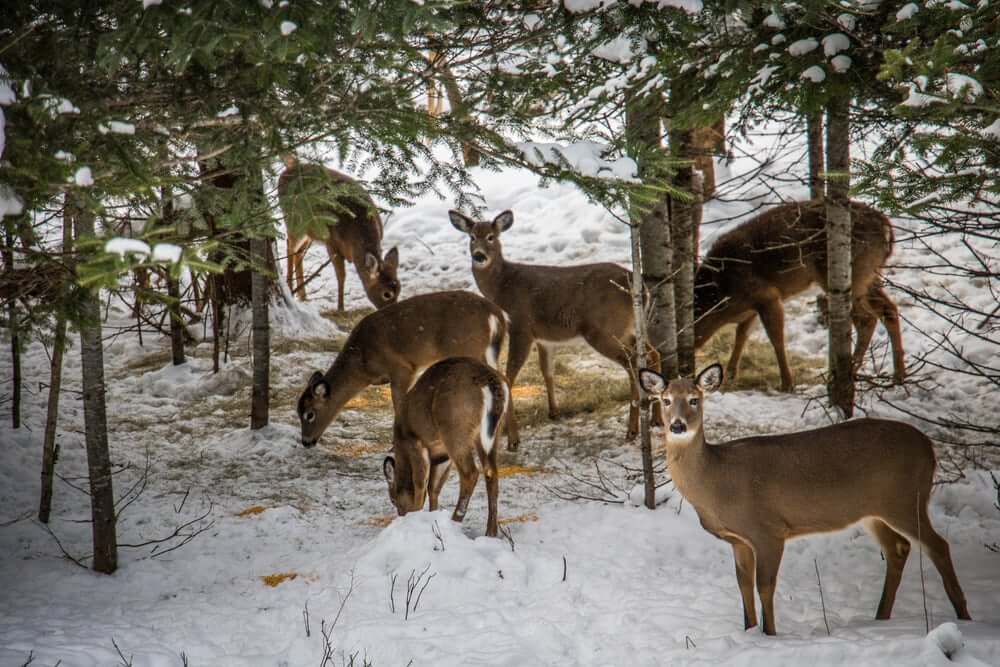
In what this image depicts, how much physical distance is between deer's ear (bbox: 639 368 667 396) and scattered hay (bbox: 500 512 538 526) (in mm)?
1748

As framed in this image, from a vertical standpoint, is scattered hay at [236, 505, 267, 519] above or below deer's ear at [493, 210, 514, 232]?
below

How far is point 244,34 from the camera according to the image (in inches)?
146

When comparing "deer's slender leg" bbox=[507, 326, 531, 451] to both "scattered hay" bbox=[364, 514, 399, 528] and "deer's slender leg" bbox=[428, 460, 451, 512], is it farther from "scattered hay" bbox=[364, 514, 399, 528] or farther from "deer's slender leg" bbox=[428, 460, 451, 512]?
"scattered hay" bbox=[364, 514, 399, 528]

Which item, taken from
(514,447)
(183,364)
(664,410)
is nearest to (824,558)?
(664,410)

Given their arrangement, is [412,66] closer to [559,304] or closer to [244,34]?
[244,34]

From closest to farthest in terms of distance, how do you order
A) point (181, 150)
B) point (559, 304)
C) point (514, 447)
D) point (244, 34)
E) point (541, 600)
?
point (244, 34)
point (541, 600)
point (181, 150)
point (514, 447)
point (559, 304)

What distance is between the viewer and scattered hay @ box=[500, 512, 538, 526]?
6.32 m

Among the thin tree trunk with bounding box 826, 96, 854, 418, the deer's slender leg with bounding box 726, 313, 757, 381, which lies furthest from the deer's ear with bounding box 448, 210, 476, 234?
the thin tree trunk with bounding box 826, 96, 854, 418

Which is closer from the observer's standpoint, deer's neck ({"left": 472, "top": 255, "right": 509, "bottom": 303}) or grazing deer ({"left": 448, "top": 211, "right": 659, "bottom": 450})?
grazing deer ({"left": 448, "top": 211, "right": 659, "bottom": 450})

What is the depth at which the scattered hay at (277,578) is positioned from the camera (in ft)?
17.4

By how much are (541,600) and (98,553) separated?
2.87 metres

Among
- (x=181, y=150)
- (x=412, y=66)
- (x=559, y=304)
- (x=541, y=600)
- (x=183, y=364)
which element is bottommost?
(x=541, y=600)

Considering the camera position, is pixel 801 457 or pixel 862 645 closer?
pixel 862 645

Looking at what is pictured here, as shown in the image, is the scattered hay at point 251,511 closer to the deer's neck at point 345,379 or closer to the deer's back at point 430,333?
the deer's neck at point 345,379
